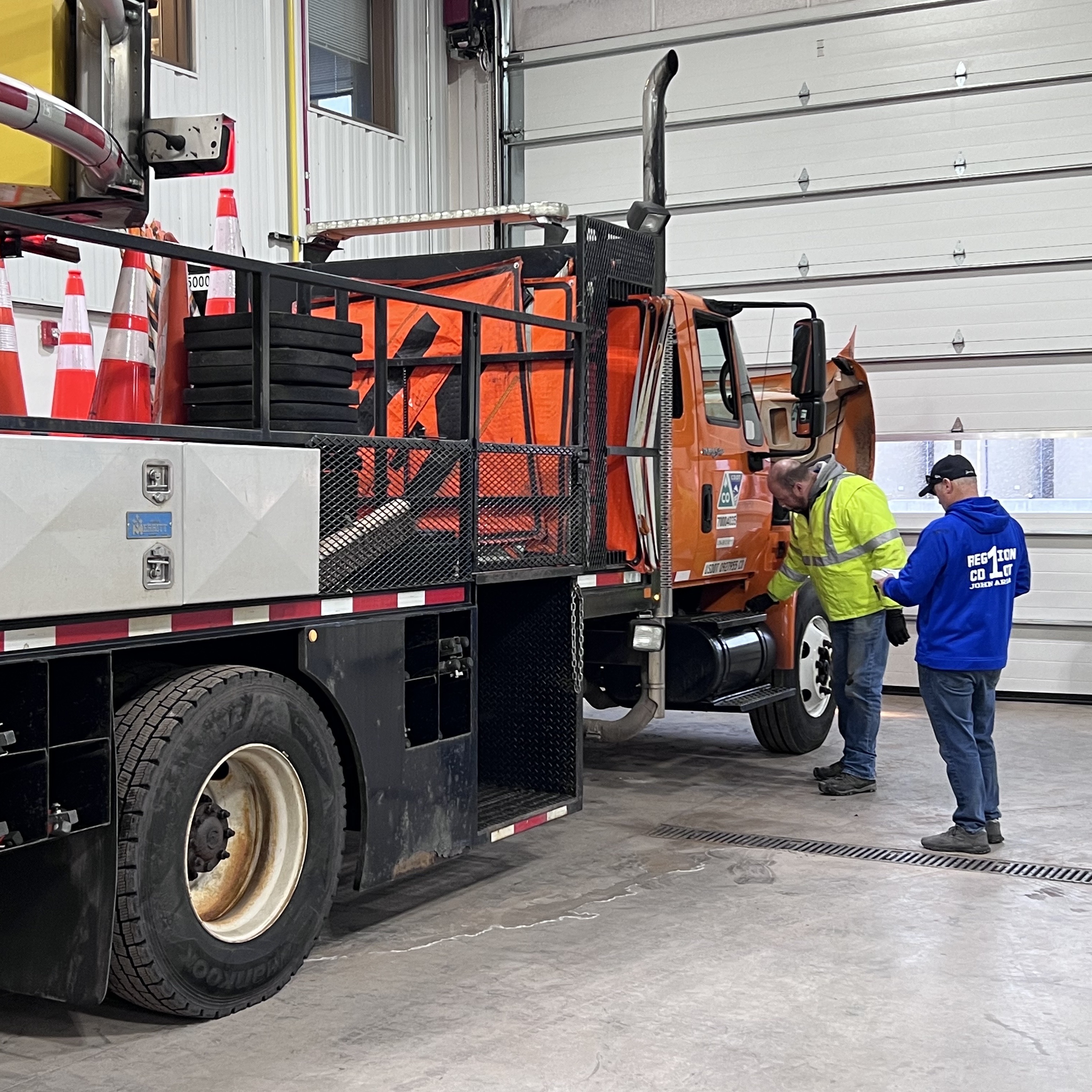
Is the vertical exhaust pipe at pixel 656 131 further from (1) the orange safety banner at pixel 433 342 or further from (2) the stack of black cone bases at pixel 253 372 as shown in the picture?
(2) the stack of black cone bases at pixel 253 372

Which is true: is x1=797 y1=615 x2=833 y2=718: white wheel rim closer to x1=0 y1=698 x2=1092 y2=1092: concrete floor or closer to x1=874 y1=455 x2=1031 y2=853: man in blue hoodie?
x1=0 y1=698 x2=1092 y2=1092: concrete floor

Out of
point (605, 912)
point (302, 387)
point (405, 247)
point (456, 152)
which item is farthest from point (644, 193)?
point (456, 152)

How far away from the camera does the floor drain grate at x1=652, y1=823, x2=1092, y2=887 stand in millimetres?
6199

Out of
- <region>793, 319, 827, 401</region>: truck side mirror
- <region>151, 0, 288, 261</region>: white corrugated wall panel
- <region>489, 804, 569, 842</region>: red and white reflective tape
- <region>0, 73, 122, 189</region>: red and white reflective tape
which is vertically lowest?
<region>489, 804, 569, 842</region>: red and white reflective tape

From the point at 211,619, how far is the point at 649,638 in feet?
10.7

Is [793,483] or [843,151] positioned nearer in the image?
[793,483]

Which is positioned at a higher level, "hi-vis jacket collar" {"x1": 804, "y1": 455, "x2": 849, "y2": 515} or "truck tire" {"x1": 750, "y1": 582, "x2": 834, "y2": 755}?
"hi-vis jacket collar" {"x1": 804, "y1": 455, "x2": 849, "y2": 515}

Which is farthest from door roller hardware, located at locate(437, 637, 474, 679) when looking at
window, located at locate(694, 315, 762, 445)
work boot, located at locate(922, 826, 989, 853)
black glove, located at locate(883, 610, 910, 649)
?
window, located at locate(694, 315, 762, 445)

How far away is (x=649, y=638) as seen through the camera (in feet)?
23.3

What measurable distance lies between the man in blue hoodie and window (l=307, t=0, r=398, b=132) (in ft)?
25.6

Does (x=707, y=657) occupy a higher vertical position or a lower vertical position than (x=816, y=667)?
higher

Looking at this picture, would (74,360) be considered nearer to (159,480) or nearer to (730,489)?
(159,480)

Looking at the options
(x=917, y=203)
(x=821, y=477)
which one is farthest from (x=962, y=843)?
(x=917, y=203)

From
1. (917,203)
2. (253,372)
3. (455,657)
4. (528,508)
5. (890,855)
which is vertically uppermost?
(917,203)
